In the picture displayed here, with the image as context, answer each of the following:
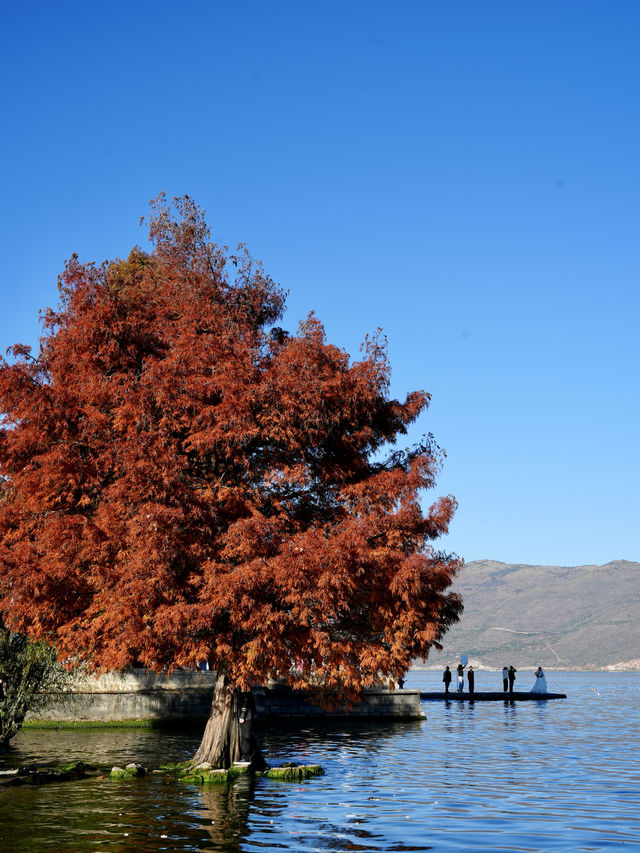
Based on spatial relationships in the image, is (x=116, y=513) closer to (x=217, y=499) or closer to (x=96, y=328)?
(x=217, y=499)

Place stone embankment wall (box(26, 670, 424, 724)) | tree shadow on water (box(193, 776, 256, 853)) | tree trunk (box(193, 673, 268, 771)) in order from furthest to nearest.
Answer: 1. stone embankment wall (box(26, 670, 424, 724))
2. tree trunk (box(193, 673, 268, 771))
3. tree shadow on water (box(193, 776, 256, 853))

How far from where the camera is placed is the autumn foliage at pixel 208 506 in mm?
22438

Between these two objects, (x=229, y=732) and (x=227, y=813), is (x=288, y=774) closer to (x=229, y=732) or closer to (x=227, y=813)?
(x=229, y=732)

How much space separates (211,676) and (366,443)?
23.4 m

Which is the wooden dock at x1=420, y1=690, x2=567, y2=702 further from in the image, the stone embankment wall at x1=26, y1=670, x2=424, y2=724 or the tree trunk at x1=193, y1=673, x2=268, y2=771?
the tree trunk at x1=193, y1=673, x2=268, y2=771

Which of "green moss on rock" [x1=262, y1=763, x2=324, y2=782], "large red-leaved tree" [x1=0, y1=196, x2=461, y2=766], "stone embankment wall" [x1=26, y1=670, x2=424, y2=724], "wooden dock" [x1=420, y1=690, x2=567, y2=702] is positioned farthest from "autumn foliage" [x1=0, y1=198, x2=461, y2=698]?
"wooden dock" [x1=420, y1=690, x2=567, y2=702]

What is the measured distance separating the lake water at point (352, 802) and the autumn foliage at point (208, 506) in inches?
115

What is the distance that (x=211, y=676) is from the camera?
1825 inches

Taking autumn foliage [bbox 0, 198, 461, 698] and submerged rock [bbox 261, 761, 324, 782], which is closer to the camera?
autumn foliage [bbox 0, 198, 461, 698]

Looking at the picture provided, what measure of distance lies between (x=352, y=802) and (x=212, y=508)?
24.2 feet

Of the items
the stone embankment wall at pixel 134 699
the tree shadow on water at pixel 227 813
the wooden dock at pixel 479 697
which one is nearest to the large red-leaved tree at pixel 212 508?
the tree shadow on water at pixel 227 813

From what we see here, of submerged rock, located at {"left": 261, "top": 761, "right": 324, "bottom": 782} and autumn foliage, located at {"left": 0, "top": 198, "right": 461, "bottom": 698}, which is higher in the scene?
autumn foliage, located at {"left": 0, "top": 198, "right": 461, "bottom": 698}

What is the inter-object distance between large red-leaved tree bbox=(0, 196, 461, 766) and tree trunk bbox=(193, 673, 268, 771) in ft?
0.17

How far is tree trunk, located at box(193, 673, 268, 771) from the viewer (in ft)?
84.9
